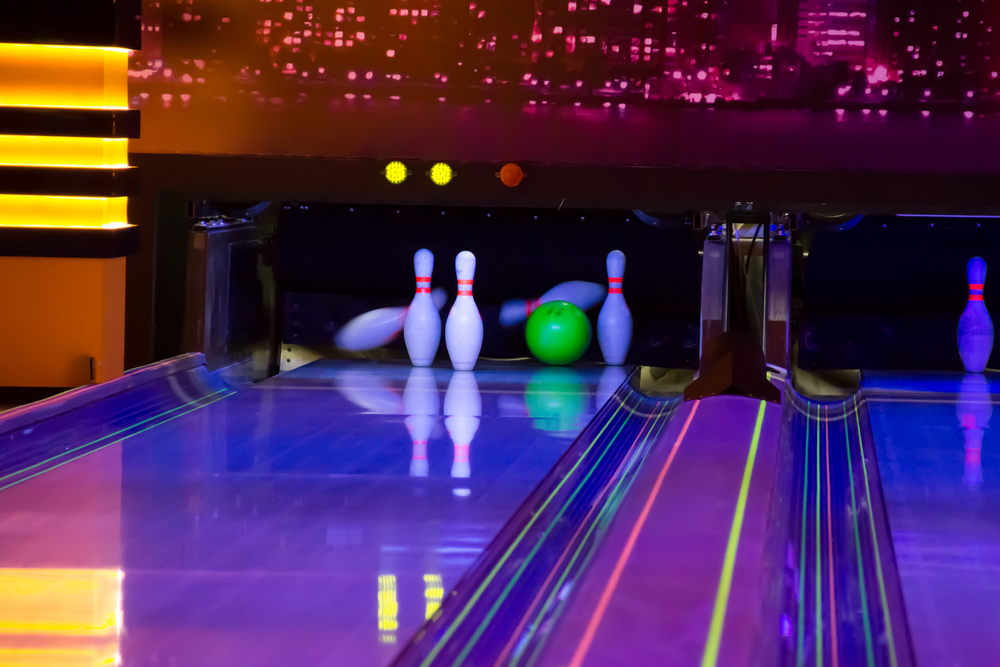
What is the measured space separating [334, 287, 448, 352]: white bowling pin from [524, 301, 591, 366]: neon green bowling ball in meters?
0.34

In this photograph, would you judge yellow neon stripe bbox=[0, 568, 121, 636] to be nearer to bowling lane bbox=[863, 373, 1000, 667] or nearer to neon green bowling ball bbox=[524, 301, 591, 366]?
bowling lane bbox=[863, 373, 1000, 667]

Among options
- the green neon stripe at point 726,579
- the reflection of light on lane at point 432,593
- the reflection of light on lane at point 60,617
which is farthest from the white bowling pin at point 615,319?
the reflection of light on lane at point 60,617

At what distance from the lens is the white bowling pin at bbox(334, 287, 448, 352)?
335 centimetres

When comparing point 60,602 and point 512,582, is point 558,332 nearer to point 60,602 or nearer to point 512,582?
point 512,582

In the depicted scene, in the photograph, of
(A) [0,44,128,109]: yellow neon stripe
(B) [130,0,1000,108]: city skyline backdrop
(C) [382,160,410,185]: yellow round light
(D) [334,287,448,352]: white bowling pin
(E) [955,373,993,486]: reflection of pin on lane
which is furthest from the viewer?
(D) [334,287,448,352]: white bowling pin

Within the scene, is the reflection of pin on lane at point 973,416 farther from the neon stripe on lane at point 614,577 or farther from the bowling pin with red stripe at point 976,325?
the neon stripe on lane at point 614,577

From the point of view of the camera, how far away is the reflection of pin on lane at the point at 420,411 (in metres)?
2.10

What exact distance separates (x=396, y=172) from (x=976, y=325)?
1.72 meters

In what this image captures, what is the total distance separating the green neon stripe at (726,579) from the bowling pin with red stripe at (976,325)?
4.75ft

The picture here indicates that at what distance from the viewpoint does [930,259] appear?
3199 millimetres

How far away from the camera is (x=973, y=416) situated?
2590mm

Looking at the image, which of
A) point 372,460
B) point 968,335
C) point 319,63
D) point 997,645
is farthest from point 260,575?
point 968,335

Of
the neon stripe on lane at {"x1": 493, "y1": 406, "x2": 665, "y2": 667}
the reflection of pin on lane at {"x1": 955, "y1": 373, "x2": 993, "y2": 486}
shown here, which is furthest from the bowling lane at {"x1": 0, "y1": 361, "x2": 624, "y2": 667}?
the reflection of pin on lane at {"x1": 955, "y1": 373, "x2": 993, "y2": 486}

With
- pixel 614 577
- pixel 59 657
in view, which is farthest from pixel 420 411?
pixel 59 657
